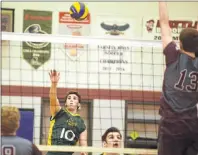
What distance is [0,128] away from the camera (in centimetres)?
345

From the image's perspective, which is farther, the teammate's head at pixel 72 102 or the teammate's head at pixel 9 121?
the teammate's head at pixel 72 102

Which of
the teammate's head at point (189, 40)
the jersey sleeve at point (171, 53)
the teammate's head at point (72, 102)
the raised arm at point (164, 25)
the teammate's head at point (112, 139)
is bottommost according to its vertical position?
the teammate's head at point (112, 139)

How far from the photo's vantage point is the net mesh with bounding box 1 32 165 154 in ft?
27.0

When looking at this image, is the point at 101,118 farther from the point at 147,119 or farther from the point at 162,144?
the point at 162,144

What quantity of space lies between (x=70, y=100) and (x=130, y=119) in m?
3.37

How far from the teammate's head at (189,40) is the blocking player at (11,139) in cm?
122

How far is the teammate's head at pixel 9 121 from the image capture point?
11.2 ft

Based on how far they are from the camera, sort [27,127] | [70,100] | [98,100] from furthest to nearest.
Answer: [98,100] → [27,127] → [70,100]

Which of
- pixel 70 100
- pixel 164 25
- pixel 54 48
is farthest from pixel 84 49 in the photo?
pixel 164 25

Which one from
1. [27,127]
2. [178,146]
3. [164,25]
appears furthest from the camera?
[27,127]

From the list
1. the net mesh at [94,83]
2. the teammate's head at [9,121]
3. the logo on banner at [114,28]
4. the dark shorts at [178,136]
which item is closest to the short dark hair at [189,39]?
the dark shorts at [178,136]

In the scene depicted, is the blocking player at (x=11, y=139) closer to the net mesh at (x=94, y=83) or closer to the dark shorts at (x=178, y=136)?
the dark shorts at (x=178, y=136)

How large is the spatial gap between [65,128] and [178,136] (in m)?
2.02

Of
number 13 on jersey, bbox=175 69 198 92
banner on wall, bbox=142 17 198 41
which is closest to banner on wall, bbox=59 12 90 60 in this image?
banner on wall, bbox=142 17 198 41
